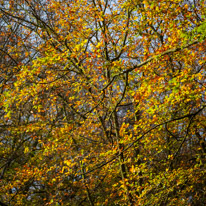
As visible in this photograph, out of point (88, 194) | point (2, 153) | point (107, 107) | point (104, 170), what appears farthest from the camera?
point (2, 153)

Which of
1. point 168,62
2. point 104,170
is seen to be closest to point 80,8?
point 168,62

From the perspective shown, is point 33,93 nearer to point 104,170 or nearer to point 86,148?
point 86,148

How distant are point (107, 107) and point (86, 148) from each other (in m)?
1.95

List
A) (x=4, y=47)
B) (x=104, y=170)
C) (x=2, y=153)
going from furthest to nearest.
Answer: (x=4, y=47)
(x=2, y=153)
(x=104, y=170)

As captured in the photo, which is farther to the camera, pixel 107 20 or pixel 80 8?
pixel 80 8

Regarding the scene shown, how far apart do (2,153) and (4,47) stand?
17.6ft

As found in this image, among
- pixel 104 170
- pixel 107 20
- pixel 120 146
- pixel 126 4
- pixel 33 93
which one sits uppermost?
pixel 107 20

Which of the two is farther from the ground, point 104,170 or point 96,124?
point 96,124

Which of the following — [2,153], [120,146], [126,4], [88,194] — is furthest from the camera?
[2,153]

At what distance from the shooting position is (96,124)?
8617 millimetres

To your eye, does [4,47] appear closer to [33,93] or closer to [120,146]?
[33,93]

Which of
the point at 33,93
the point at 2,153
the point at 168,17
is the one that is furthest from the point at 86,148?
the point at 168,17

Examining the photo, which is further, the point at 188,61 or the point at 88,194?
the point at 88,194

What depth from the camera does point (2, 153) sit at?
1088 cm
